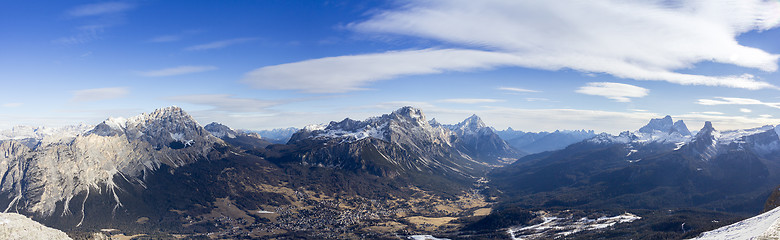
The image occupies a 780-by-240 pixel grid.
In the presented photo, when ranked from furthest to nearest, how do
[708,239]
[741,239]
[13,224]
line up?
[13,224], [708,239], [741,239]

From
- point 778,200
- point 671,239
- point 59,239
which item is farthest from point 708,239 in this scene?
point 59,239

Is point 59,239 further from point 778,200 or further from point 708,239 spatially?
point 778,200

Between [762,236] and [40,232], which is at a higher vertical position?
[762,236]

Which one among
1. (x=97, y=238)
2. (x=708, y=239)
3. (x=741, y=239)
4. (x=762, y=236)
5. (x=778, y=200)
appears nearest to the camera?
(x=762, y=236)

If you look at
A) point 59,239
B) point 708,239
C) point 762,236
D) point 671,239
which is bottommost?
point 671,239

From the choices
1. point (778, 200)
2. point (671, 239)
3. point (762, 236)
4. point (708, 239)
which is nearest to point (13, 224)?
point (762, 236)

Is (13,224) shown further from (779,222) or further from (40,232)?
(779,222)

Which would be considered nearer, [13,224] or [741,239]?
[741,239]
